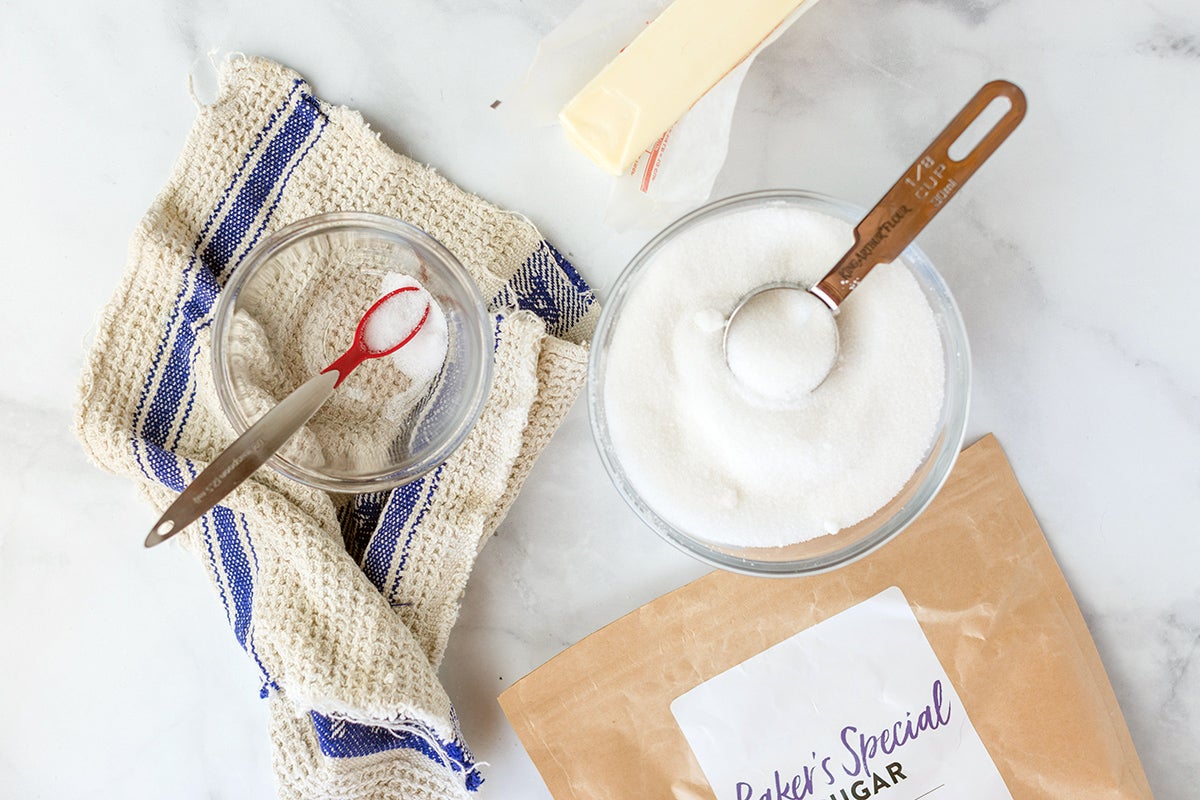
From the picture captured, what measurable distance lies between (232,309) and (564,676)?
331mm

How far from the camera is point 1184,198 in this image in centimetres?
63

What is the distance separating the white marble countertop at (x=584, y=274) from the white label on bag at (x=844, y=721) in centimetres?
10

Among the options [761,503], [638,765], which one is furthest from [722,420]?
[638,765]

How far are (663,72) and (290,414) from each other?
0.31 metres

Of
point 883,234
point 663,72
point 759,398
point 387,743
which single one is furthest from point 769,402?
point 387,743

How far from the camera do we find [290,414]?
52 cm

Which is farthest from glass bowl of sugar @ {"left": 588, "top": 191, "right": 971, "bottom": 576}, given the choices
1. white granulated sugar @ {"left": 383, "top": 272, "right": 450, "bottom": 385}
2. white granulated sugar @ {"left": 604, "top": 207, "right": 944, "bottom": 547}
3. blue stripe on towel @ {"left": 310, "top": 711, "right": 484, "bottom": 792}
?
blue stripe on towel @ {"left": 310, "top": 711, "right": 484, "bottom": 792}

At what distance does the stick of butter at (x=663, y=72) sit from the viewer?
1.86ft

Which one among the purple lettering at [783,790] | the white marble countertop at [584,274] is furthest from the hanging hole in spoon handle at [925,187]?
the purple lettering at [783,790]

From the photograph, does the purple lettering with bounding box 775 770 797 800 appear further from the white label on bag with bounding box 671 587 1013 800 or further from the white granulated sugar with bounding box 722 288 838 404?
the white granulated sugar with bounding box 722 288 838 404

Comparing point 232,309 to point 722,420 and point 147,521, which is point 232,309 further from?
point 722,420

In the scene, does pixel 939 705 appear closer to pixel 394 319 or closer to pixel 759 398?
pixel 759 398

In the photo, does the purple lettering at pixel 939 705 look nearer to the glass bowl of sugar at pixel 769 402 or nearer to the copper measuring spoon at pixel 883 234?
the glass bowl of sugar at pixel 769 402

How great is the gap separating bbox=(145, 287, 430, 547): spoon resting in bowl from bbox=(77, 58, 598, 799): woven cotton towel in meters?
0.06
